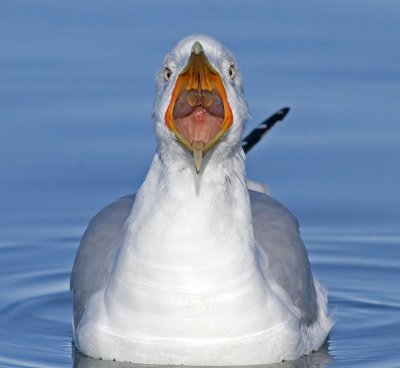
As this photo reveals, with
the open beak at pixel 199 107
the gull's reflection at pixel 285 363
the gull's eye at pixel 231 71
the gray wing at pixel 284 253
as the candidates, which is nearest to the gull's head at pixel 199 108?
the open beak at pixel 199 107

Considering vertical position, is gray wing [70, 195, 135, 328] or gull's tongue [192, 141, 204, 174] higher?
gull's tongue [192, 141, 204, 174]

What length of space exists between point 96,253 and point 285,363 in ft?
3.86

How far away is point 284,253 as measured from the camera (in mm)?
9305

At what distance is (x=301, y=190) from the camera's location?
11688 mm

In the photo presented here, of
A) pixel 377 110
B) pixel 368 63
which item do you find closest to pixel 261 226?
pixel 377 110

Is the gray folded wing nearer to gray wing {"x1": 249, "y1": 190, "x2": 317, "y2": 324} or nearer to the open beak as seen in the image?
gray wing {"x1": 249, "y1": 190, "x2": 317, "y2": 324}

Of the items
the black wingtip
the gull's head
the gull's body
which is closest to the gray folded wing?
the gull's body

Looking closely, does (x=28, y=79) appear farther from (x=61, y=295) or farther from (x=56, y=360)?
(x=56, y=360)

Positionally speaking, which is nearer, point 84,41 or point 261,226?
point 261,226

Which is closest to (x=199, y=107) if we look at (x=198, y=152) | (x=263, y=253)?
(x=198, y=152)

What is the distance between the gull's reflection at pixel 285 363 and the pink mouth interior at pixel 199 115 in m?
1.19

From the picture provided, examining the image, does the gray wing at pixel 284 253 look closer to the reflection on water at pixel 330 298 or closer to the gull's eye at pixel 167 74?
the reflection on water at pixel 330 298

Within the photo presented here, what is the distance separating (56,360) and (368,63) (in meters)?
5.01

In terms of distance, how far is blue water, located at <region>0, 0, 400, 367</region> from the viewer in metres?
9.93
